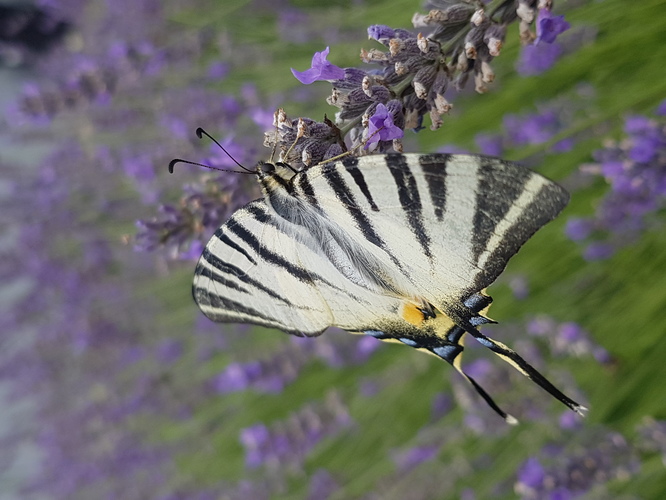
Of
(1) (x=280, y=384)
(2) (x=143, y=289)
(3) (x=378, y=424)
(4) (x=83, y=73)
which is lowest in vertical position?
(3) (x=378, y=424)

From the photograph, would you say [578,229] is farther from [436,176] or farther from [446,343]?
[436,176]

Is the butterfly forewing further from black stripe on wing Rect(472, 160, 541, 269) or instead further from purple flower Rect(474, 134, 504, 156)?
purple flower Rect(474, 134, 504, 156)

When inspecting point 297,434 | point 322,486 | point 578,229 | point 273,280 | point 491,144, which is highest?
point 273,280

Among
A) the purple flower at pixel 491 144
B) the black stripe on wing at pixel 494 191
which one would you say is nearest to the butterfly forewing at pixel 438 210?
the black stripe on wing at pixel 494 191

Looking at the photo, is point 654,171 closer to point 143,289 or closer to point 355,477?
point 355,477

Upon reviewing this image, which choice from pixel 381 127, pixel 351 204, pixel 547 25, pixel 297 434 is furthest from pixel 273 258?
→ pixel 297 434

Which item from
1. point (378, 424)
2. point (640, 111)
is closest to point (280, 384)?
point (378, 424)
